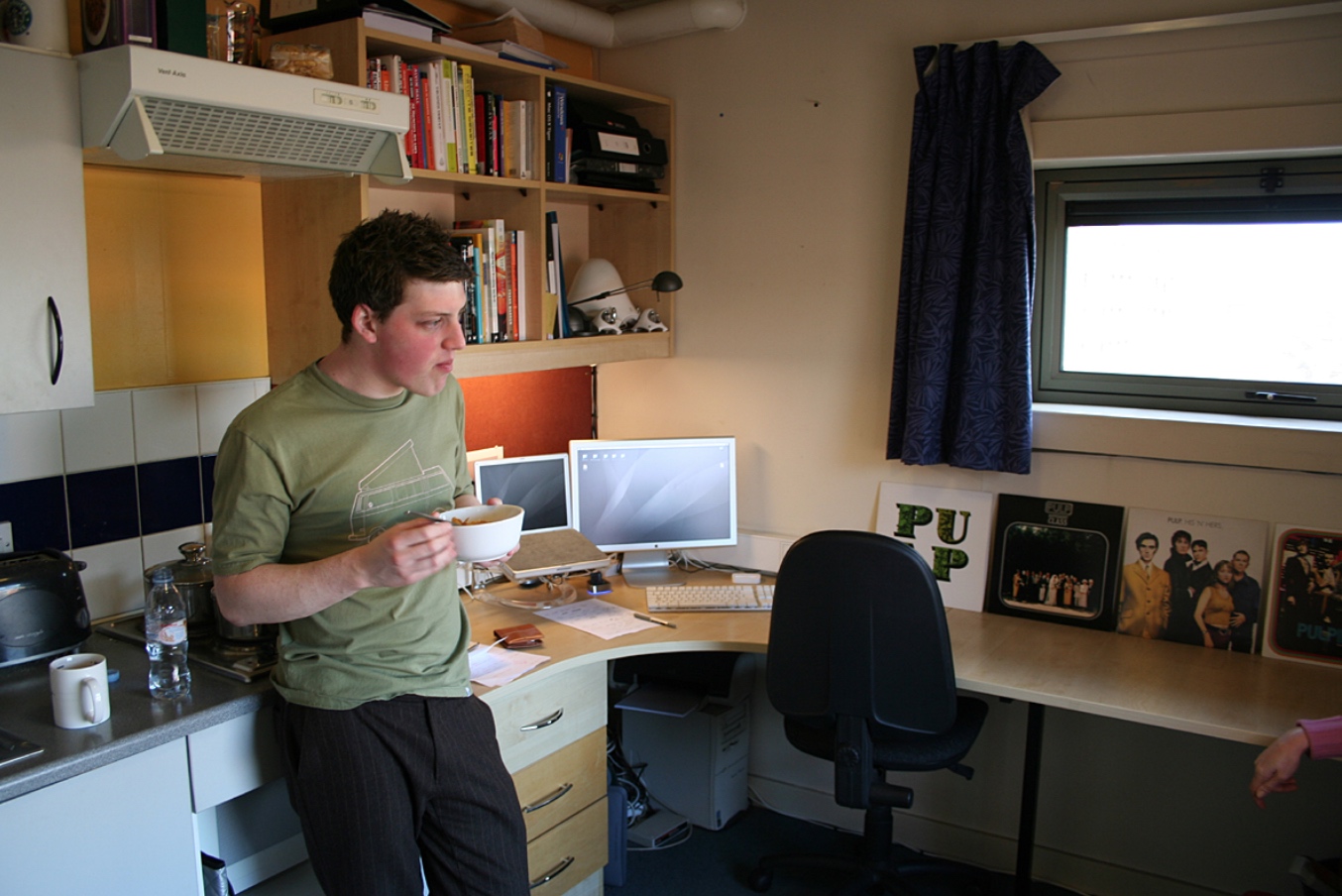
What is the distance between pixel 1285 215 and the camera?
2553mm

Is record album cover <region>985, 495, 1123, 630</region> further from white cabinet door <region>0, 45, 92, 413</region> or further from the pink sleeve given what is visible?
white cabinet door <region>0, 45, 92, 413</region>

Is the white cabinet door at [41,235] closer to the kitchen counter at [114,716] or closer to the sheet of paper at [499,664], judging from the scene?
the kitchen counter at [114,716]


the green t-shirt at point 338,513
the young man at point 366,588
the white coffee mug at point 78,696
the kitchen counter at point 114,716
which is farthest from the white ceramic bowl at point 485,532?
the white coffee mug at point 78,696

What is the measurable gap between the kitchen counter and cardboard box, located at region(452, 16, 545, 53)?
173 centimetres

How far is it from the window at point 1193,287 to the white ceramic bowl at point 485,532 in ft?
5.80

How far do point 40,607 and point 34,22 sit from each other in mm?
1059

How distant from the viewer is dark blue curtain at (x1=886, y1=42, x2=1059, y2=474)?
262 cm

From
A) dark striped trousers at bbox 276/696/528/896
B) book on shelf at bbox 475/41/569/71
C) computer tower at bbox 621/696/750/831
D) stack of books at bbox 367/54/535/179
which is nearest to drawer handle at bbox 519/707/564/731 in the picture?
dark striped trousers at bbox 276/696/528/896

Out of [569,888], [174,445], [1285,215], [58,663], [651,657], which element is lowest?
[569,888]

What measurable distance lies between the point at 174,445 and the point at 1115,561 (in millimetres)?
2338

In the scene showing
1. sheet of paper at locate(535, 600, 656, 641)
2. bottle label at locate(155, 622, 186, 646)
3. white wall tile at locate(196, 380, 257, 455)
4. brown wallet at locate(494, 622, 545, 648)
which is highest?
white wall tile at locate(196, 380, 257, 455)

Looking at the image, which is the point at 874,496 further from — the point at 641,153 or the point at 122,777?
the point at 122,777

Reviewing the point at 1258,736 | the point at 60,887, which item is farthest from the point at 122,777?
the point at 1258,736

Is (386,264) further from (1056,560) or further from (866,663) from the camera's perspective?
(1056,560)
